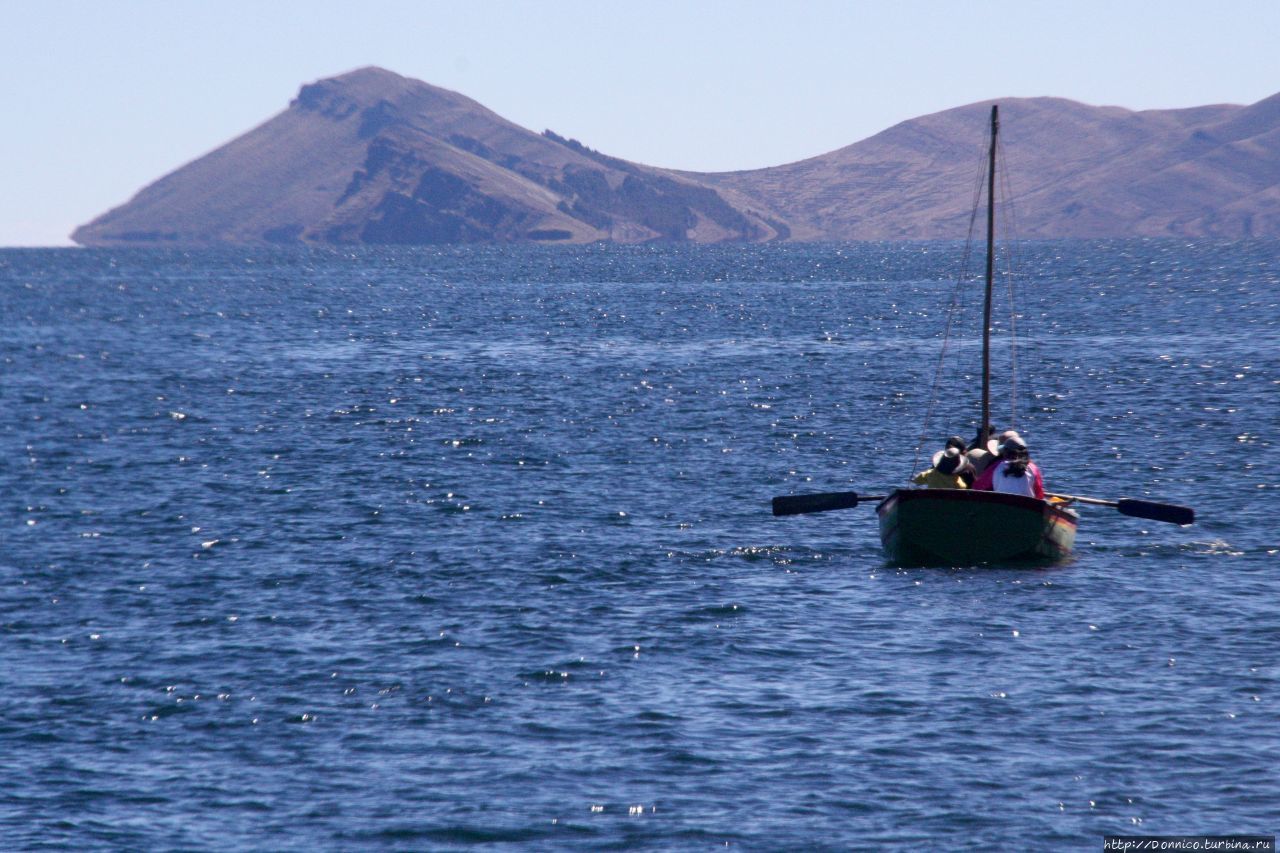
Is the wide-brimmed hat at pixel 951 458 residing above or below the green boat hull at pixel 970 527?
above

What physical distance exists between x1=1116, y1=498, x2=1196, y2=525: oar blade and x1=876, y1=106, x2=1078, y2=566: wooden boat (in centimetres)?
171

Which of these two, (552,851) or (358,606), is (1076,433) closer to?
(358,606)

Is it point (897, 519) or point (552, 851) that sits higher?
point (897, 519)

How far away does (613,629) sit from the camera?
27.4m

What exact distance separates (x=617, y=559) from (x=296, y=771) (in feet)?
45.3

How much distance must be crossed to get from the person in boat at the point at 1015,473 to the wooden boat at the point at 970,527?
58 cm

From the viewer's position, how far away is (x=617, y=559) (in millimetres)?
33406

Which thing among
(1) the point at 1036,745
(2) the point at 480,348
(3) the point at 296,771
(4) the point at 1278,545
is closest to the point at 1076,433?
(4) the point at 1278,545

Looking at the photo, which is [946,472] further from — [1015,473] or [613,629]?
[613,629]

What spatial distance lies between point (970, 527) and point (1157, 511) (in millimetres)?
4831

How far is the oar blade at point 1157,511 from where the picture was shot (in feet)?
108

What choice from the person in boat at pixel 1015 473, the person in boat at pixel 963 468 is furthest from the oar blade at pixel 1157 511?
the person in boat at pixel 963 468

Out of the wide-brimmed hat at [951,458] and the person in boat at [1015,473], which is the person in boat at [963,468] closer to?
the wide-brimmed hat at [951,458]

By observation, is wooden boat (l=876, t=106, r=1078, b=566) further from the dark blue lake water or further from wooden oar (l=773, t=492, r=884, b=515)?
wooden oar (l=773, t=492, r=884, b=515)
